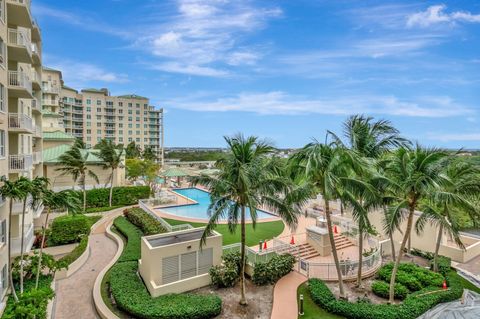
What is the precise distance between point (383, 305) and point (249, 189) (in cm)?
794

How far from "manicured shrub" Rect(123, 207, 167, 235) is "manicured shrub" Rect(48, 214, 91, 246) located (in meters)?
3.85

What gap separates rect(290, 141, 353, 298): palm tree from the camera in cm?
1152

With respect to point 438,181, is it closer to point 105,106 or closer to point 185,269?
point 185,269

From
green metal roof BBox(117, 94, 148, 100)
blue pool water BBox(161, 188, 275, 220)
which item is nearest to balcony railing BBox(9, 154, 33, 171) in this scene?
blue pool water BBox(161, 188, 275, 220)

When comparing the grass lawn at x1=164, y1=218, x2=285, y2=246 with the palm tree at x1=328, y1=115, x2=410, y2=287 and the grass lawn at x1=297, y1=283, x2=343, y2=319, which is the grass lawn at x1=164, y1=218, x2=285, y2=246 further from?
the palm tree at x1=328, y1=115, x2=410, y2=287

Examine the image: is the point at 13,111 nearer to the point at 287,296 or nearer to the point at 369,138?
the point at 287,296

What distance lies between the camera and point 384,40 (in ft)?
58.5

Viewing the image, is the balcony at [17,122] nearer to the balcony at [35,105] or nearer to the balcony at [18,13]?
the balcony at [18,13]

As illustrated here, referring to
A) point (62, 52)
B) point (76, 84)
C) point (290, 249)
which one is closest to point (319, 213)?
point (290, 249)

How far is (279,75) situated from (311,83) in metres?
3.70

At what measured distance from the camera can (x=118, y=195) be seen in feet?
105

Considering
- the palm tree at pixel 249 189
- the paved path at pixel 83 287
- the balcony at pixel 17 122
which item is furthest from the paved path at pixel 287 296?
the balcony at pixel 17 122

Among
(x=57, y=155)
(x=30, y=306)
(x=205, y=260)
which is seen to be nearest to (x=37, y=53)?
(x=57, y=155)

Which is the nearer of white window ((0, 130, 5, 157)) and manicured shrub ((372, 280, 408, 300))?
white window ((0, 130, 5, 157))
